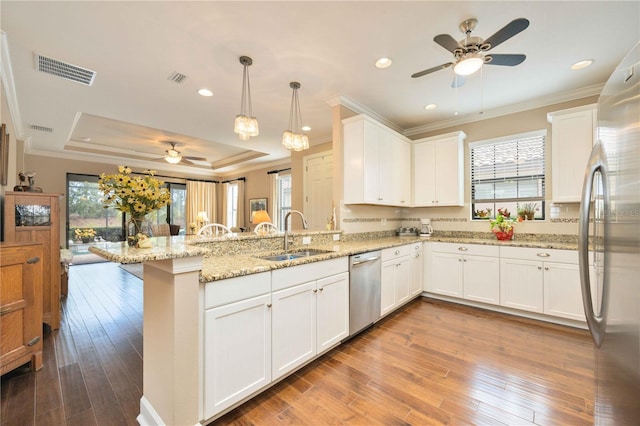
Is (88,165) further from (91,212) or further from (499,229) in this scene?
(499,229)

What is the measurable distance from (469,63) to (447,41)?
30cm

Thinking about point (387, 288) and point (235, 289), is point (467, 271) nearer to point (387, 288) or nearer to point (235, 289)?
point (387, 288)

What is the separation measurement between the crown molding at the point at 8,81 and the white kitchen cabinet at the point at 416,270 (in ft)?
15.7

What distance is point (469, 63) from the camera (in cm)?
210

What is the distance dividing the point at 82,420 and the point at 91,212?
23.9 feet

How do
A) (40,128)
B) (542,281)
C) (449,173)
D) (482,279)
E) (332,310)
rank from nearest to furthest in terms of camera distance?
(332,310), (542,281), (482,279), (449,173), (40,128)

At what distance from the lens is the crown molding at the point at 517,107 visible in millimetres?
3231

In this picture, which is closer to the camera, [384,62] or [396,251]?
[384,62]

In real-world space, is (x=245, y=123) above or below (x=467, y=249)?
above

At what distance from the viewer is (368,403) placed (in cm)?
176

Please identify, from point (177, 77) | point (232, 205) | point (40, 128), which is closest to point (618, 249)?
point (177, 77)

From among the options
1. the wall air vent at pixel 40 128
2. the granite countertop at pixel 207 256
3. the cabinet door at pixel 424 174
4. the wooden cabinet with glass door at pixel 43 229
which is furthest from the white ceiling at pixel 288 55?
the granite countertop at pixel 207 256

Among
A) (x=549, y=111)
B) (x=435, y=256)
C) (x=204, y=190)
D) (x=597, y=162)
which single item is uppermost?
(x=549, y=111)

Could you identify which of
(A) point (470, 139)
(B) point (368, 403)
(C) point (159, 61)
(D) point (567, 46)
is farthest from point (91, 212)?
(D) point (567, 46)
